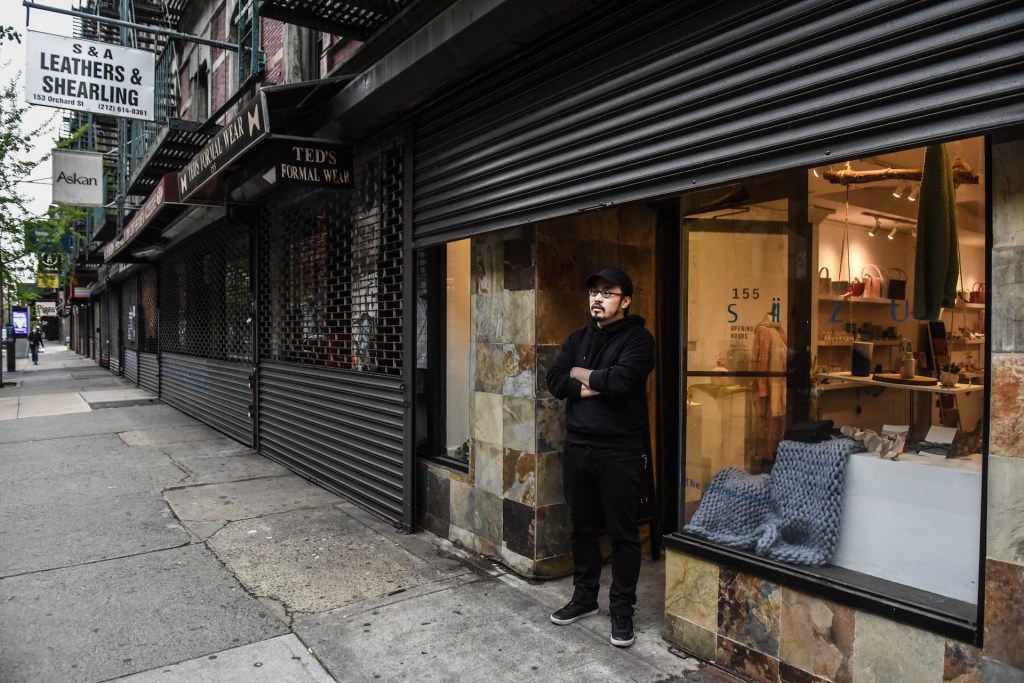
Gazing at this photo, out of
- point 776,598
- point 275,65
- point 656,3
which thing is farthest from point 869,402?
point 275,65

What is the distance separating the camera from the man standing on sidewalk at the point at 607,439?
3834 mm

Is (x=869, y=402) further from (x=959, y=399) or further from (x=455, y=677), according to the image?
(x=455, y=677)

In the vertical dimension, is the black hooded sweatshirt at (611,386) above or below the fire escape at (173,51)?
below

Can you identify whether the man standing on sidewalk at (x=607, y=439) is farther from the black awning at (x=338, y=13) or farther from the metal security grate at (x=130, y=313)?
the metal security grate at (x=130, y=313)

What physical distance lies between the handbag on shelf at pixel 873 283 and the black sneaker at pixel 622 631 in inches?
96.6

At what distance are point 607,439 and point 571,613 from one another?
3.63 feet

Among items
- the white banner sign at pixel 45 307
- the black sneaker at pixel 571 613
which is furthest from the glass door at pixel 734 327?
the white banner sign at pixel 45 307

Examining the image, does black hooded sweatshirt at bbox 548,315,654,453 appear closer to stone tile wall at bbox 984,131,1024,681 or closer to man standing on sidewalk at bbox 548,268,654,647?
man standing on sidewalk at bbox 548,268,654,647

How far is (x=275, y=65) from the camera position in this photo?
10.2 m

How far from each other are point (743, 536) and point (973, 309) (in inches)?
61.3

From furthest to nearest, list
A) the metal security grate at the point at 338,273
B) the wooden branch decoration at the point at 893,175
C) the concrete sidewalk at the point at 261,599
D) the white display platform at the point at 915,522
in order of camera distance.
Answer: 1. the metal security grate at the point at 338,273
2. the concrete sidewalk at the point at 261,599
3. the wooden branch decoration at the point at 893,175
4. the white display platform at the point at 915,522

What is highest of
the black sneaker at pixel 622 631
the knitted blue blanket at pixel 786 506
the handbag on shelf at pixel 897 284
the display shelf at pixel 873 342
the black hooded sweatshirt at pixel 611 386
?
the handbag on shelf at pixel 897 284

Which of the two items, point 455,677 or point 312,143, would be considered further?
point 312,143

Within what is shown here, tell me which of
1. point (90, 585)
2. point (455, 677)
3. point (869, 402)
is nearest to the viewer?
point (455, 677)
